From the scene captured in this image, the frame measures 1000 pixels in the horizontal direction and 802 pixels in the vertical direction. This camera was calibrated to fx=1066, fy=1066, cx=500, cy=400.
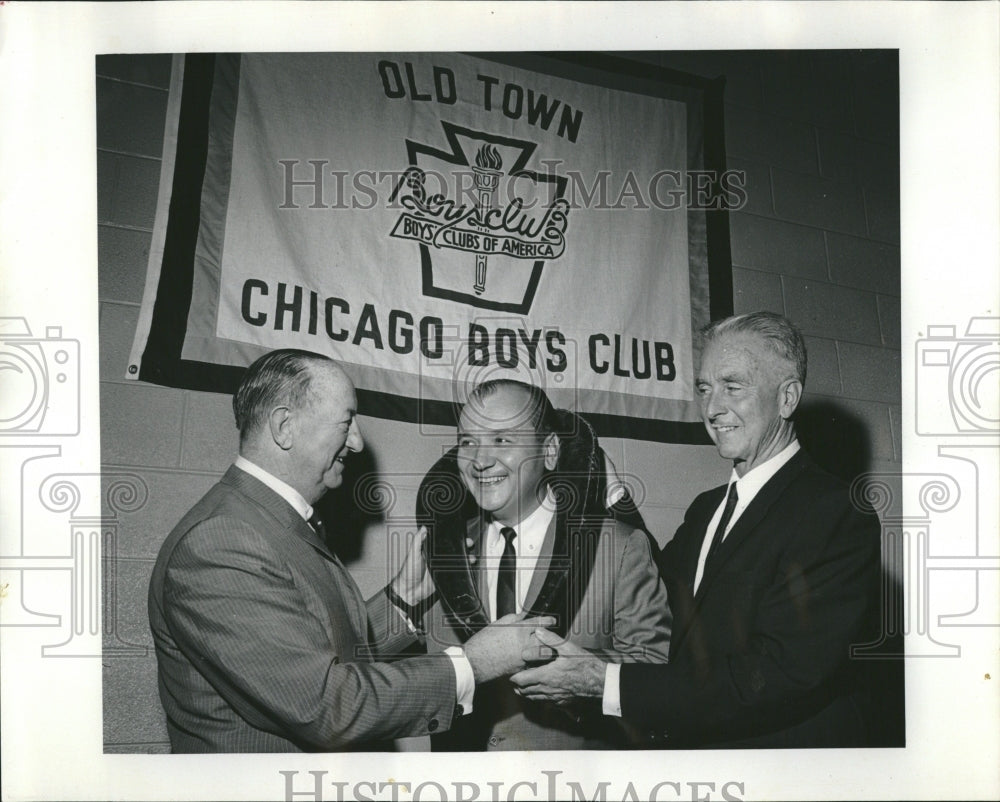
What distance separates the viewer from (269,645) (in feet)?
7.22

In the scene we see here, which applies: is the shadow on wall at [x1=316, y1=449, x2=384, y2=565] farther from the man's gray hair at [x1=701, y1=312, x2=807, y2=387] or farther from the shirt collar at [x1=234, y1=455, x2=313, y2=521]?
the man's gray hair at [x1=701, y1=312, x2=807, y2=387]

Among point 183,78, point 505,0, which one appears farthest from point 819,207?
point 183,78

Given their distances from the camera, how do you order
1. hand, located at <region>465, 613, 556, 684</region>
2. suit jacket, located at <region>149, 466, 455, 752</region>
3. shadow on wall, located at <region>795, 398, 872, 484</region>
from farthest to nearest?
shadow on wall, located at <region>795, 398, 872, 484</region> < hand, located at <region>465, 613, 556, 684</region> < suit jacket, located at <region>149, 466, 455, 752</region>

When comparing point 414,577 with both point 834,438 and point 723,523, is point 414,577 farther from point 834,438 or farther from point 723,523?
point 834,438

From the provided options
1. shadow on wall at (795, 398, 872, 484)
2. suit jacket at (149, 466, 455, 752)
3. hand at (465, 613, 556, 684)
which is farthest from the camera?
shadow on wall at (795, 398, 872, 484)

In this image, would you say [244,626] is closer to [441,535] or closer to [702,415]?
[441,535]

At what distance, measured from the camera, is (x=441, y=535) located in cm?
236

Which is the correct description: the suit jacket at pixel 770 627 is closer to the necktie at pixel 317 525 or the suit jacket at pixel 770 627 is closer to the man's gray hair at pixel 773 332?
the man's gray hair at pixel 773 332

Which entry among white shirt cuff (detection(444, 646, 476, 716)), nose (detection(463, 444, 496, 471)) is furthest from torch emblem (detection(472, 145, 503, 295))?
white shirt cuff (detection(444, 646, 476, 716))

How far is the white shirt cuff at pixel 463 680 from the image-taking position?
230 cm

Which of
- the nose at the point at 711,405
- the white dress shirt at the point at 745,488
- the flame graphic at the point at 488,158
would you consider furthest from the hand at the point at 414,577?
the flame graphic at the point at 488,158

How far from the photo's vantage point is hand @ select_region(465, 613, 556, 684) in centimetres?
232

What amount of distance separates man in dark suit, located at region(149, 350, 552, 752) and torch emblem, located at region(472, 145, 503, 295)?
39 cm

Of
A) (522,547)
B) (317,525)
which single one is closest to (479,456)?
(522,547)
